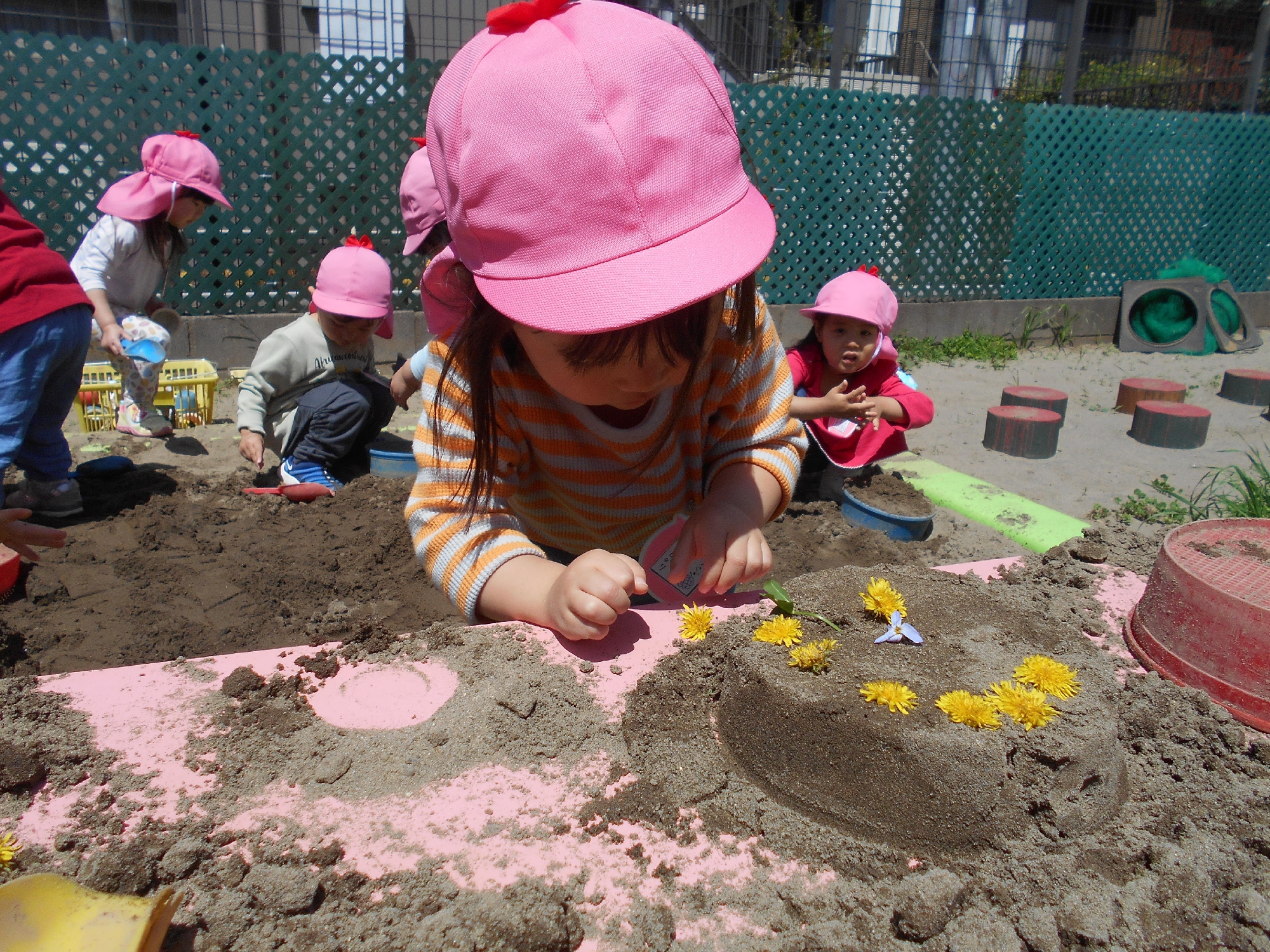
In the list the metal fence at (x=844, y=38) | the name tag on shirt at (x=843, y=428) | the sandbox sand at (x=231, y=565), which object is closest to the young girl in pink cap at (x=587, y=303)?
the sandbox sand at (x=231, y=565)

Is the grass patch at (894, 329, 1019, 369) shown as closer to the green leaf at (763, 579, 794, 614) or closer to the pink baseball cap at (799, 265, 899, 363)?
the pink baseball cap at (799, 265, 899, 363)

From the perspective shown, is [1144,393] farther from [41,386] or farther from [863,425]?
[41,386]

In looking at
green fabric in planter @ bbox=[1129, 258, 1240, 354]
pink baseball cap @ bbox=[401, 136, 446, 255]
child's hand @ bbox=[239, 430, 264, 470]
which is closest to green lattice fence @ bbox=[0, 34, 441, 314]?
pink baseball cap @ bbox=[401, 136, 446, 255]

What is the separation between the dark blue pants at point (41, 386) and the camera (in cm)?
321

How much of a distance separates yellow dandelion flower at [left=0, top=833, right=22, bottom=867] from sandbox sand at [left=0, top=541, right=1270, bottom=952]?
0.5 inches

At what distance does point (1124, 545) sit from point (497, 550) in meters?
1.52

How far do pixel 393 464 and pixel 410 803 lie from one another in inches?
122

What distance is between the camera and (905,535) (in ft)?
11.3

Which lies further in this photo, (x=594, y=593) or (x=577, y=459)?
(x=577, y=459)

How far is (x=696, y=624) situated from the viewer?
54.5 inches

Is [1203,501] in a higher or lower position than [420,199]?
lower

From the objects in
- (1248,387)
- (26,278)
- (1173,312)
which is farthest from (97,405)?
(1173,312)

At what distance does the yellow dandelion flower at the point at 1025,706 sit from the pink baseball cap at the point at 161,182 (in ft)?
15.2

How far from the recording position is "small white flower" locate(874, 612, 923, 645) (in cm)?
124
